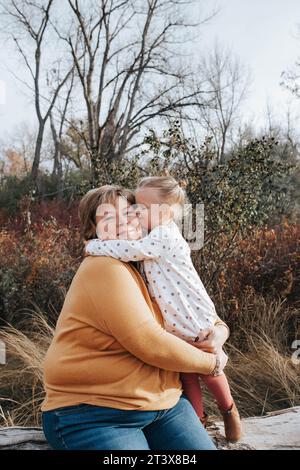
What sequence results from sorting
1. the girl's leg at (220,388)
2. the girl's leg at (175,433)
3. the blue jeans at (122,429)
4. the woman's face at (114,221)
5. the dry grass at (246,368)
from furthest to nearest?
the dry grass at (246,368), the girl's leg at (220,388), the woman's face at (114,221), the girl's leg at (175,433), the blue jeans at (122,429)

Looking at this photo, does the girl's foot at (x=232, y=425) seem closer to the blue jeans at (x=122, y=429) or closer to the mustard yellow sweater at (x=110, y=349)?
the blue jeans at (x=122, y=429)

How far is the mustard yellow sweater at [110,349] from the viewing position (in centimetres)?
184

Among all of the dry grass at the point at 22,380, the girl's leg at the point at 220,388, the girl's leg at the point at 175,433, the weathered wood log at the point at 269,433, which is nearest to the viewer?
the girl's leg at the point at 175,433

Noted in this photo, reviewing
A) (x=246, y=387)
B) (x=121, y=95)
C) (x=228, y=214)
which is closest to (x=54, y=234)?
(x=228, y=214)

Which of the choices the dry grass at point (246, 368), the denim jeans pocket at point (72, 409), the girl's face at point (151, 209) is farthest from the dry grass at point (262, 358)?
the denim jeans pocket at point (72, 409)

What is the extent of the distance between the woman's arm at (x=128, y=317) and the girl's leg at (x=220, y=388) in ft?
1.00

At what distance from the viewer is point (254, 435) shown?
7.97ft

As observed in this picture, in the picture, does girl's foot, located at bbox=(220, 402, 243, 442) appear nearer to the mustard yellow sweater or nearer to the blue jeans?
the blue jeans

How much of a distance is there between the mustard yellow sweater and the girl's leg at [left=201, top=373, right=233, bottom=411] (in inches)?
12.1

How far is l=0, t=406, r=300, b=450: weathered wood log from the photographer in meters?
2.22

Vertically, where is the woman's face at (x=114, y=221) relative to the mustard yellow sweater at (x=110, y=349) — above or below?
above

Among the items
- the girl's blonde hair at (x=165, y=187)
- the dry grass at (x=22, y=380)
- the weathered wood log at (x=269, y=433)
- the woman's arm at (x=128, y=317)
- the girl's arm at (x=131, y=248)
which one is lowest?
the dry grass at (x=22, y=380)
